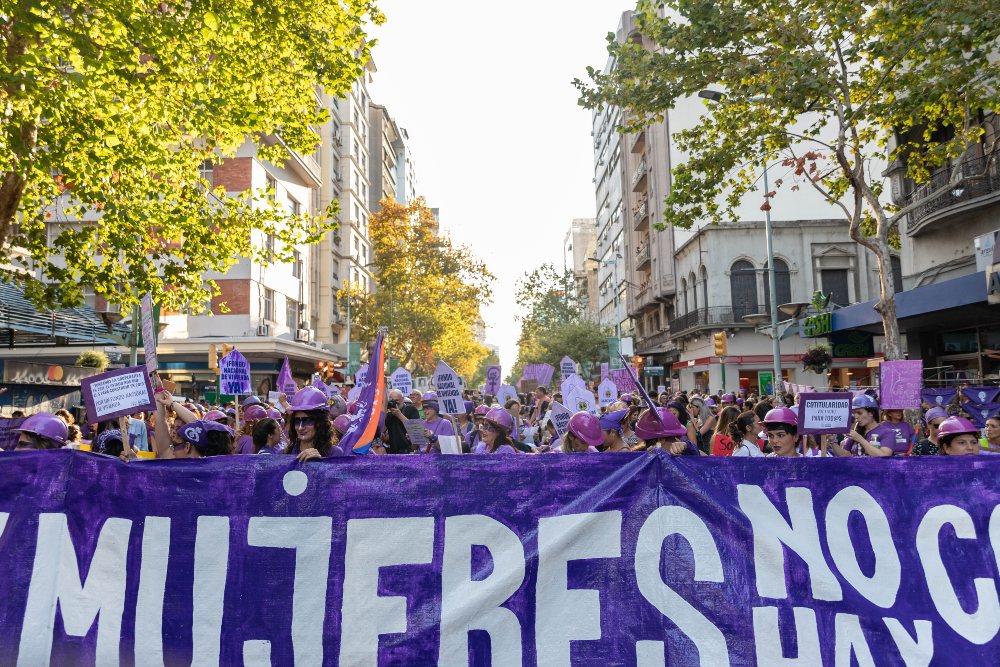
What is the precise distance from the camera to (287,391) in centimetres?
1532

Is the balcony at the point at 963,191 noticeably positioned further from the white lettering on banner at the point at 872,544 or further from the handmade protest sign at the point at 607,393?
the white lettering on banner at the point at 872,544

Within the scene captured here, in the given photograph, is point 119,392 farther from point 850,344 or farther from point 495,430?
point 850,344

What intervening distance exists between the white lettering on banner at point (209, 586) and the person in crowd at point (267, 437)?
2436 mm

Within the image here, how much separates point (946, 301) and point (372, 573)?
17.7m

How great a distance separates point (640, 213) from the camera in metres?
55.8

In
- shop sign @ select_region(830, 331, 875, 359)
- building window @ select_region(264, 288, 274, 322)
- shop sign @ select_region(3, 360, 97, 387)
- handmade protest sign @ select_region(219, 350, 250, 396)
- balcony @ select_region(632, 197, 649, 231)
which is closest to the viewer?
handmade protest sign @ select_region(219, 350, 250, 396)

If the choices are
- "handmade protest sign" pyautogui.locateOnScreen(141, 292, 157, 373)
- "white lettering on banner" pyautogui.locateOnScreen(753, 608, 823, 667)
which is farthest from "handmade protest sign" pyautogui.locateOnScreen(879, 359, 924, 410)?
"handmade protest sign" pyautogui.locateOnScreen(141, 292, 157, 373)

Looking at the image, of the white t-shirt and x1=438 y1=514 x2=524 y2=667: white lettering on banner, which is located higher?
the white t-shirt

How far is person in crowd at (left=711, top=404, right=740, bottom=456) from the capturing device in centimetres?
820

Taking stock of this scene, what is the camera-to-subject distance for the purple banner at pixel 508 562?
4.27 m

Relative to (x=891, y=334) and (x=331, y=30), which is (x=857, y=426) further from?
(x=331, y=30)

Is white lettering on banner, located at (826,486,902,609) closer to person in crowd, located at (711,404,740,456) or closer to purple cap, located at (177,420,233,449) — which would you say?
person in crowd, located at (711,404,740,456)

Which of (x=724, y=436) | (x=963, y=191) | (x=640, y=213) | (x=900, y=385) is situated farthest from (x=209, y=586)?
(x=640, y=213)

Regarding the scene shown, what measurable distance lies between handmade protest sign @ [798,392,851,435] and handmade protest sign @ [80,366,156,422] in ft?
14.8
